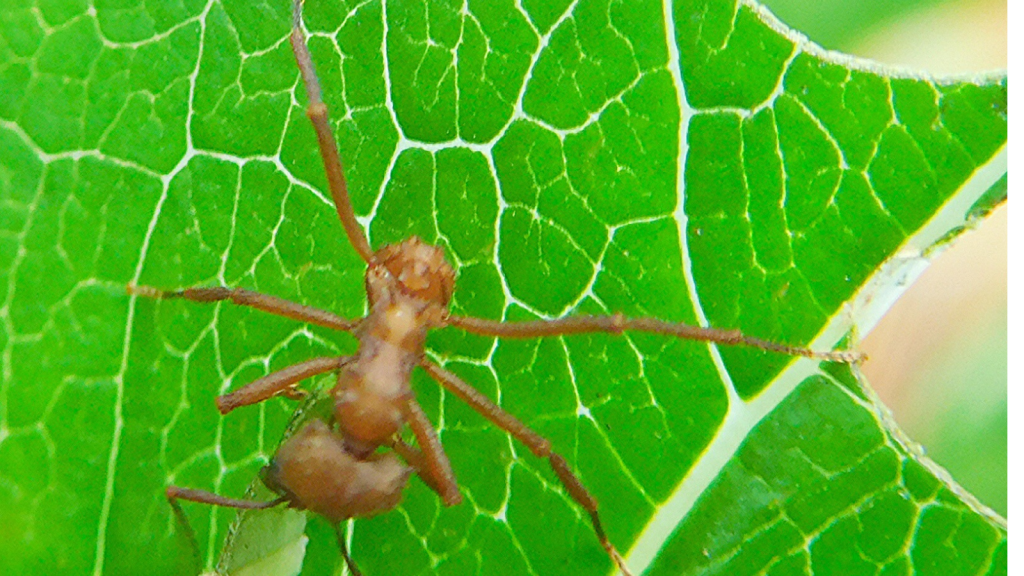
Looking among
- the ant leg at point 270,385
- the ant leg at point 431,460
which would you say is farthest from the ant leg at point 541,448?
the ant leg at point 270,385

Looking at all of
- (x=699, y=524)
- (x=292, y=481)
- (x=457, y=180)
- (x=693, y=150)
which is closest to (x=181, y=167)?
(x=457, y=180)

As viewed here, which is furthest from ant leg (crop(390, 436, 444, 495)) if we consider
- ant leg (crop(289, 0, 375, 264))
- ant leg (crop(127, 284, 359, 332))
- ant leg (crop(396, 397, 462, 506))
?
ant leg (crop(289, 0, 375, 264))

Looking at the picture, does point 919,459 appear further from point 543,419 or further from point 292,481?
point 292,481

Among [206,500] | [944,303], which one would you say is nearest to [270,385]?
[206,500]

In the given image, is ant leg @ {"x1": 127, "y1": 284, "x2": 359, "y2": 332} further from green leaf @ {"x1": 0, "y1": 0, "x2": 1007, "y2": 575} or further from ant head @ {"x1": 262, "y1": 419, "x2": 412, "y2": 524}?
ant head @ {"x1": 262, "y1": 419, "x2": 412, "y2": 524}

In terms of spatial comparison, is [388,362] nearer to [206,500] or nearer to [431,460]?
[431,460]

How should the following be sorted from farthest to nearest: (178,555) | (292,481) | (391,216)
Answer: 1. (391,216)
2. (178,555)
3. (292,481)
